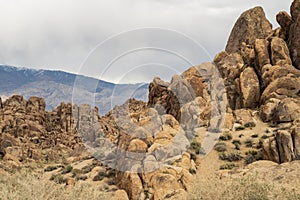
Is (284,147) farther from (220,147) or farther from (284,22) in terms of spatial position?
(284,22)

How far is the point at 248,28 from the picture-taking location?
200 feet

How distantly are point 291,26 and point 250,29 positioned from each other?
61.0 feet

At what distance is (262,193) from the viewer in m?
10.4

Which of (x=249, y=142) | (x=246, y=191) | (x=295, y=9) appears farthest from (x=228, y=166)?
(x=295, y=9)

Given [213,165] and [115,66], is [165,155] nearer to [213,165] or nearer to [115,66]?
[213,165]

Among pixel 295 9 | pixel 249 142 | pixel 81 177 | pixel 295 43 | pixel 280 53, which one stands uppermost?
pixel 295 9

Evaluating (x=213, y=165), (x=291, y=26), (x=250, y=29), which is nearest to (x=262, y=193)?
(x=213, y=165)

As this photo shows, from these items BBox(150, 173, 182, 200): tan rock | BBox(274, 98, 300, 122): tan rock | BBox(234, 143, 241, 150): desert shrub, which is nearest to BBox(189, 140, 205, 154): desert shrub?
BBox(234, 143, 241, 150): desert shrub

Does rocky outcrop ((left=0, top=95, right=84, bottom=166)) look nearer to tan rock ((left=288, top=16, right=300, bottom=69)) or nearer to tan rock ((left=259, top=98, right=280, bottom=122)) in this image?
tan rock ((left=259, top=98, right=280, bottom=122))

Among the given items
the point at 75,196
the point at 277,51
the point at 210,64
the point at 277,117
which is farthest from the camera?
the point at 210,64

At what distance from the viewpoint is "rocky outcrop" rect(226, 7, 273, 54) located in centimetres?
6044

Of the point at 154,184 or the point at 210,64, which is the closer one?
the point at 154,184

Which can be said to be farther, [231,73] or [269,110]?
[231,73]

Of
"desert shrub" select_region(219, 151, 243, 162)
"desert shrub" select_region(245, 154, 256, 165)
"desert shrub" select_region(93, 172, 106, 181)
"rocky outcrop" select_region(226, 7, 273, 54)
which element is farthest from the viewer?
"rocky outcrop" select_region(226, 7, 273, 54)
